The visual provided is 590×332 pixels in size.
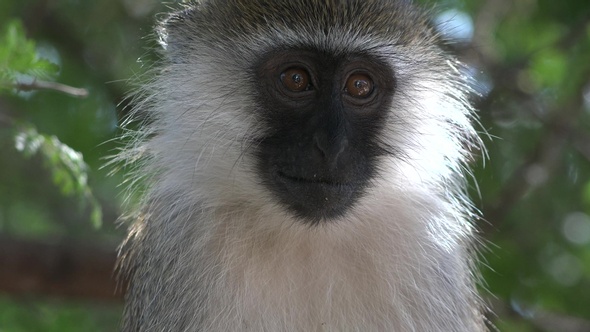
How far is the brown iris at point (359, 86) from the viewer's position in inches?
158

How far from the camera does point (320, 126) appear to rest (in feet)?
11.9

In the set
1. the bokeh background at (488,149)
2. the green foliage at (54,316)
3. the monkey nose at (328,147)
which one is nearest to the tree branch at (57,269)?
the bokeh background at (488,149)

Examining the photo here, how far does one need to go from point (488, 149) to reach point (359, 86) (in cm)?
220

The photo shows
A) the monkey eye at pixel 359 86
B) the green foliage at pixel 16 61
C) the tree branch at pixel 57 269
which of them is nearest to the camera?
the green foliage at pixel 16 61

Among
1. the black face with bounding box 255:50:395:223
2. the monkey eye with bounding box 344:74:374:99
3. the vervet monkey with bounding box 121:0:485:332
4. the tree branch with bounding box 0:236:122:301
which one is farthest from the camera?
the tree branch with bounding box 0:236:122:301

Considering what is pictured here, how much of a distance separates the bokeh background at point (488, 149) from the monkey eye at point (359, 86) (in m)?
1.18

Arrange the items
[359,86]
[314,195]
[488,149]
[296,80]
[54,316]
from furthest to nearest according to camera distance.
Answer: [488,149] → [54,316] → [359,86] → [296,80] → [314,195]

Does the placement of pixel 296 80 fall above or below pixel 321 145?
above

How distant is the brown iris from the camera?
4008mm

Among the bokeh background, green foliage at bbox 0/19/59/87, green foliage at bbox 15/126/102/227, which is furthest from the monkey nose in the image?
the bokeh background

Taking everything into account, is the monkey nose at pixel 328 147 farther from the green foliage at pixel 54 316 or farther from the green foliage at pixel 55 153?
the green foliage at pixel 54 316

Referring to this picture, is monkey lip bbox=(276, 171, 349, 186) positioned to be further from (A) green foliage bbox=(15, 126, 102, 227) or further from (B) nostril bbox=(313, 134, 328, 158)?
(A) green foliage bbox=(15, 126, 102, 227)

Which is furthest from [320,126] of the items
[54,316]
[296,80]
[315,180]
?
[54,316]

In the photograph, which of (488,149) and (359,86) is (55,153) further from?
(488,149)
